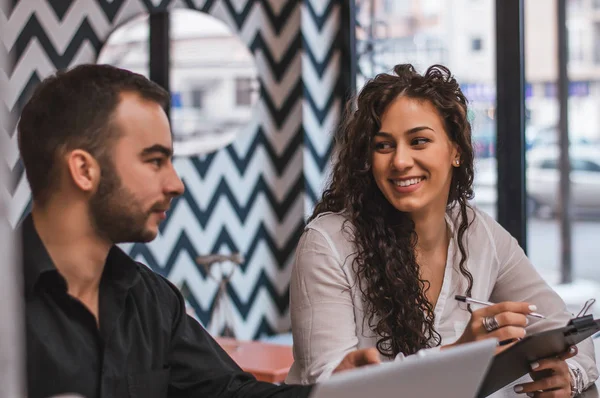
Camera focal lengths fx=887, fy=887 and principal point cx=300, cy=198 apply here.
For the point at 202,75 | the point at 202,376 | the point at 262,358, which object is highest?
the point at 202,75

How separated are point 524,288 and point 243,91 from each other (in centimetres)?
234

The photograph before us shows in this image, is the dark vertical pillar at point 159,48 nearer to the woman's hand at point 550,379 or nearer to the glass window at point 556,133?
the glass window at point 556,133

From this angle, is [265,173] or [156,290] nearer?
[156,290]

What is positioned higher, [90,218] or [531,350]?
[90,218]

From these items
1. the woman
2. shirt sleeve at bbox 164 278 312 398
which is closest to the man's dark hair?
shirt sleeve at bbox 164 278 312 398

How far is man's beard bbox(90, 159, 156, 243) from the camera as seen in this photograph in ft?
4.61

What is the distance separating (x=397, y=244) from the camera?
212cm

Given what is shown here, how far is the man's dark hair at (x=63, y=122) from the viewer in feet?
4.58

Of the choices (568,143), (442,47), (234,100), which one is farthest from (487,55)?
(234,100)

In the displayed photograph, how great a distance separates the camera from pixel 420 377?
1.04 m

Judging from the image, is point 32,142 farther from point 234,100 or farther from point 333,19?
point 333,19

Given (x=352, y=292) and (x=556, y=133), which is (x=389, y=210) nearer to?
(x=352, y=292)

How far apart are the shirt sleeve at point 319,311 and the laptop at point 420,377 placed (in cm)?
70

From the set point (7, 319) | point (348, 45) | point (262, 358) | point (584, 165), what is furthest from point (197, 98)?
point (7, 319)
